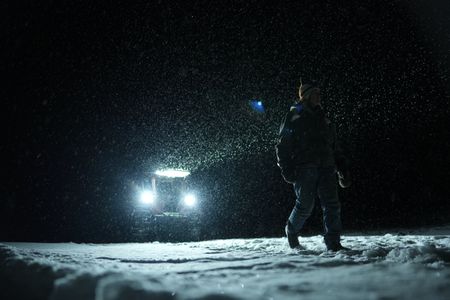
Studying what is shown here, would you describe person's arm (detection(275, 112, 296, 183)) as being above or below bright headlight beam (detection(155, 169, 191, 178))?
below

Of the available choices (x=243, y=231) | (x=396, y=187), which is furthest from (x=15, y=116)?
(x=396, y=187)

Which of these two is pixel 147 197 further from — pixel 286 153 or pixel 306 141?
pixel 306 141

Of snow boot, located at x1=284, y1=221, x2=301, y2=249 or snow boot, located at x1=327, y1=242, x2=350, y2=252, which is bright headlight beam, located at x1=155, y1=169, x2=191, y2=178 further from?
snow boot, located at x1=327, y1=242, x2=350, y2=252

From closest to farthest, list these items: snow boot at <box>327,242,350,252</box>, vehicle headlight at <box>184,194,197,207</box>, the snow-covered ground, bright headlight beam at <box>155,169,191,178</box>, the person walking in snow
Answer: the snow-covered ground → snow boot at <box>327,242,350,252</box> → the person walking in snow → vehicle headlight at <box>184,194,197,207</box> → bright headlight beam at <box>155,169,191,178</box>

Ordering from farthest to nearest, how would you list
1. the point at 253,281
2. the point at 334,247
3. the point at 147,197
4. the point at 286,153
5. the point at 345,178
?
the point at 147,197 → the point at 345,178 → the point at 286,153 → the point at 334,247 → the point at 253,281

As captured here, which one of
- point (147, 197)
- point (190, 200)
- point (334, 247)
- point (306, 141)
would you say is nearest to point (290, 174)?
point (306, 141)

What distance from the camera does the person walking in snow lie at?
3525 millimetres

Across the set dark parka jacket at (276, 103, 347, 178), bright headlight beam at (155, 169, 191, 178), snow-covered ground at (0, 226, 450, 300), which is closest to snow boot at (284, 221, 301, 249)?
dark parka jacket at (276, 103, 347, 178)

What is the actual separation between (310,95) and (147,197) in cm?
758

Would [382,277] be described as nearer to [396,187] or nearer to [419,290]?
[419,290]

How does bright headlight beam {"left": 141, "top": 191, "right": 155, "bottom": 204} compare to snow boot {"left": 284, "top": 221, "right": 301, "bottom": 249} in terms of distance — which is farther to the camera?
bright headlight beam {"left": 141, "top": 191, "right": 155, "bottom": 204}

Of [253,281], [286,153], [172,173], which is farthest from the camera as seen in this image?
[172,173]

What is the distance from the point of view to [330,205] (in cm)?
351

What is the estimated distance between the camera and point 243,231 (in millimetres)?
15703
